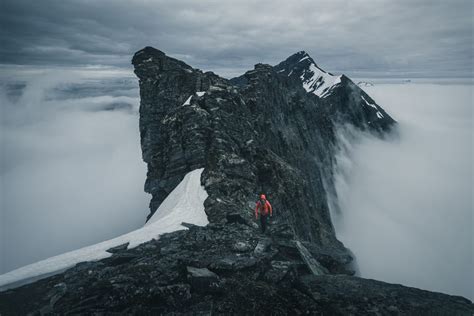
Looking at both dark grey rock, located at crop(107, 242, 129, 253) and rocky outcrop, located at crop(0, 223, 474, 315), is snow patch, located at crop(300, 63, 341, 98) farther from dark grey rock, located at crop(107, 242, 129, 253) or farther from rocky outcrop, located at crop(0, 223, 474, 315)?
dark grey rock, located at crop(107, 242, 129, 253)

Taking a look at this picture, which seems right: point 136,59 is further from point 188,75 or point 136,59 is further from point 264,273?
point 264,273

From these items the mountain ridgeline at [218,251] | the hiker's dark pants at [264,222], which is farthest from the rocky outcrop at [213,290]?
the hiker's dark pants at [264,222]

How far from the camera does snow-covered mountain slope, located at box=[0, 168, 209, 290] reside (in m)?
15.3

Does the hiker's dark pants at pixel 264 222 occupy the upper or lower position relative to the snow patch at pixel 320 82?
lower

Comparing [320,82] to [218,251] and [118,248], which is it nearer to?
[218,251]

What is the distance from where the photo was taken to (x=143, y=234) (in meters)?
19.3

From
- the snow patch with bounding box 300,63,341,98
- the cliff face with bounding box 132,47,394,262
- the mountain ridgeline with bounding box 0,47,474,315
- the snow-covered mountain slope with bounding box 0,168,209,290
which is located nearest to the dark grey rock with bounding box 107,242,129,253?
the snow-covered mountain slope with bounding box 0,168,209,290

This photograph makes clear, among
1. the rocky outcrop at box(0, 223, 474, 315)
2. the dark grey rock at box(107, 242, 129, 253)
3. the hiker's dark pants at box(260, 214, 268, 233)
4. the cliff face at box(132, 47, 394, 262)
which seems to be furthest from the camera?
the cliff face at box(132, 47, 394, 262)

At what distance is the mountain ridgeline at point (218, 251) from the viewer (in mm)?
11938

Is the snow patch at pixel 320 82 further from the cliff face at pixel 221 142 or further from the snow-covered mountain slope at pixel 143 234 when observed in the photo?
the snow-covered mountain slope at pixel 143 234

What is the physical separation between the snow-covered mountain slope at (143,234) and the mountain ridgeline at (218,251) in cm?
85

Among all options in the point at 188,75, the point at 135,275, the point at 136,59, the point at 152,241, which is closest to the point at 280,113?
the point at 188,75

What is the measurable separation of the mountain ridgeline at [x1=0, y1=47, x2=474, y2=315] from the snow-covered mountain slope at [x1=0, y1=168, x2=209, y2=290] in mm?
852

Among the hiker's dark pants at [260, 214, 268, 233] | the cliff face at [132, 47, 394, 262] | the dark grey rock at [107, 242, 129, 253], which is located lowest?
the dark grey rock at [107, 242, 129, 253]
